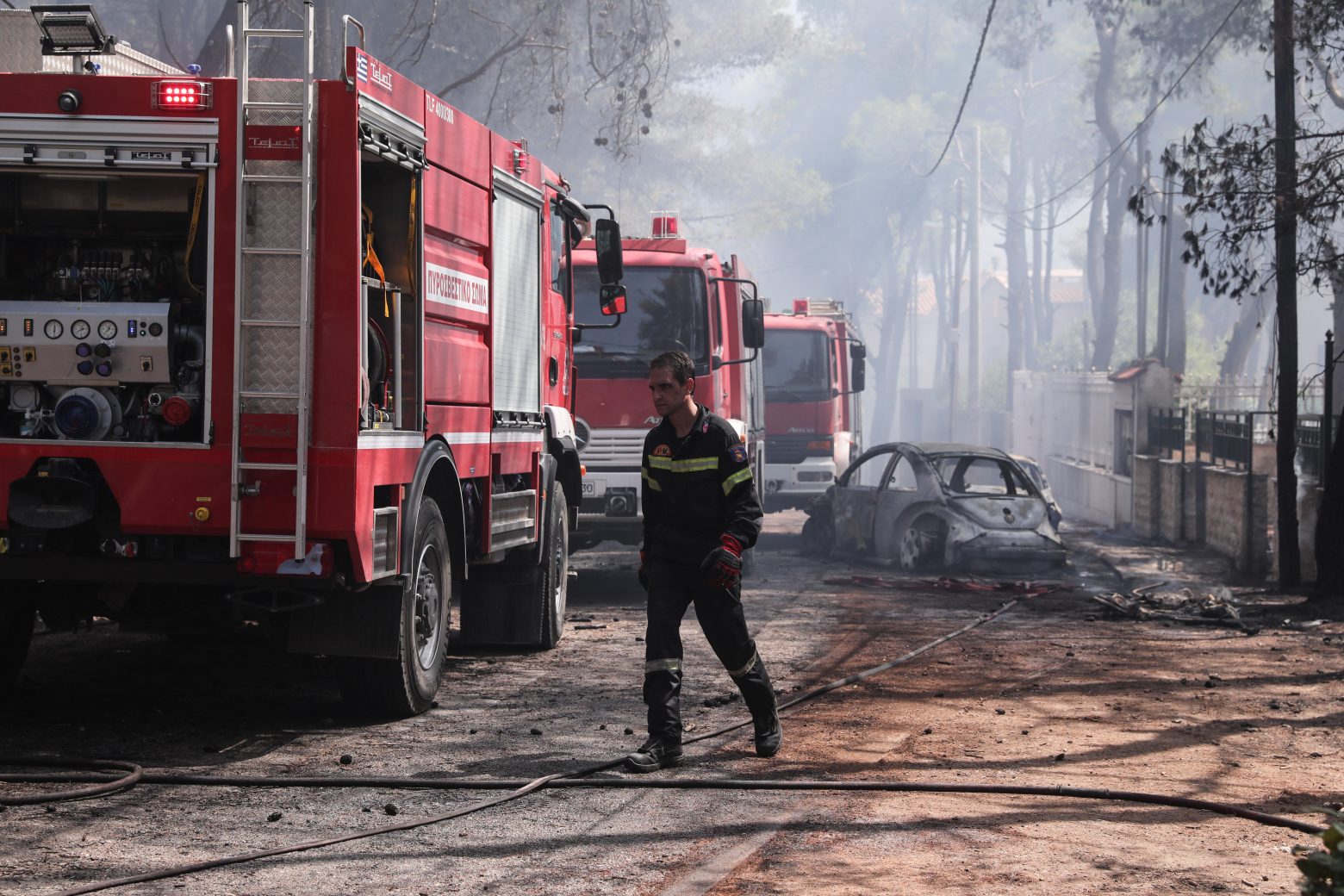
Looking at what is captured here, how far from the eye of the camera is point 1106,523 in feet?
99.5

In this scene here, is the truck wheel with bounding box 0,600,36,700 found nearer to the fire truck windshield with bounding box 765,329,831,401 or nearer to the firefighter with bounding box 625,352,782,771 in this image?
the firefighter with bounding box 625,352,782,771

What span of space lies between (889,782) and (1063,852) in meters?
1.16

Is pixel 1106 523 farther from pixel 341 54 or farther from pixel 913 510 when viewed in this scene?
pixel 341 54

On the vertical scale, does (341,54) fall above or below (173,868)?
above

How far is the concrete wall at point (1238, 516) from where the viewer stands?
64.3 ft

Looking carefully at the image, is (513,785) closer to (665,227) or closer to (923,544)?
(665,227)

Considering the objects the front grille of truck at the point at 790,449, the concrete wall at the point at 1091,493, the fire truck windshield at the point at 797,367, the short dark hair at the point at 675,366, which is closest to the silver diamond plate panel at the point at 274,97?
the short dark hair at the point at 675,366

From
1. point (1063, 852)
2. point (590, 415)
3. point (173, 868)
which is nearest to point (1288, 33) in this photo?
point (590, 415)

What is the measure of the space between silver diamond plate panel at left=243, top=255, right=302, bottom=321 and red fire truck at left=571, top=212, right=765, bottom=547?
7.77 meters

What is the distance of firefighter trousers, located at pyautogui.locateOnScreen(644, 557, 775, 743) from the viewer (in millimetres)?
7633

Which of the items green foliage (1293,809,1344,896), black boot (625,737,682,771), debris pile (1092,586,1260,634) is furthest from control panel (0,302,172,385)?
debris pile (1092,586,1260,634)

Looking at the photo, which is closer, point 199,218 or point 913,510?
point 199,218

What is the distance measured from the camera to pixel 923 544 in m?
18.8

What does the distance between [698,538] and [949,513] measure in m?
11.1
